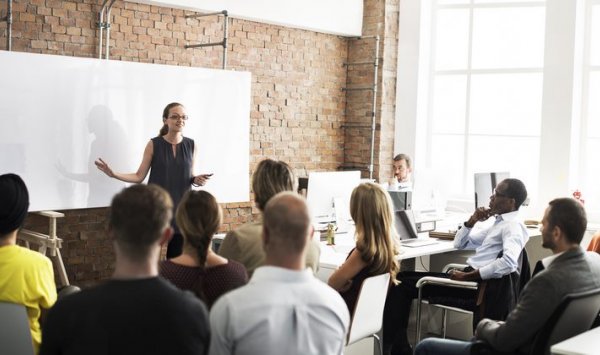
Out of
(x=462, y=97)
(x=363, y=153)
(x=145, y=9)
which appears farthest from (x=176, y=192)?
(x=462, y=97)

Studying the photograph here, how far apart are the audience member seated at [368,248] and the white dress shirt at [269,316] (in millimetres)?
1744

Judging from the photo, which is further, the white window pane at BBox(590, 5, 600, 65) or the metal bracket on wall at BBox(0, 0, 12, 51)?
the white window pane at BBox(590, 5, 600, 65)

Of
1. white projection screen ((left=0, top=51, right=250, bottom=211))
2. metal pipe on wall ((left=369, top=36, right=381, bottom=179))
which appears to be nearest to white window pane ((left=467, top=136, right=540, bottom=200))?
metal pipe on wall ((left=369, top=36, right=381, bottom=179))

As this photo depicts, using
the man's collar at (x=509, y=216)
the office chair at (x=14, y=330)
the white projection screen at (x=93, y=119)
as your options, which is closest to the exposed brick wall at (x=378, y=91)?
the white projection screen at (x=93, y=119)

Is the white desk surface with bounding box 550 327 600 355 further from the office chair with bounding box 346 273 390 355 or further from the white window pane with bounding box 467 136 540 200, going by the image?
the white window pane with bounding box 467 136 540 200

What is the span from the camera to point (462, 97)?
9398 millimetres

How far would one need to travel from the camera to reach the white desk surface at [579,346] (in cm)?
309

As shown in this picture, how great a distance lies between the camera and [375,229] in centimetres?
412

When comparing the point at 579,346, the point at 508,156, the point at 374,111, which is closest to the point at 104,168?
the point at 374,111

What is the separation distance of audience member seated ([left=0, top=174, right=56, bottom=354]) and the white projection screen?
9.51ft

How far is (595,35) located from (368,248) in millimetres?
5433

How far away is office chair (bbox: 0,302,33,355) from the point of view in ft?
9.41

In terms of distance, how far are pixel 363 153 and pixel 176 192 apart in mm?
3798

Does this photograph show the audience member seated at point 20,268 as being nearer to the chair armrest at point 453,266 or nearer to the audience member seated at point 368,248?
the audience member seated at point 368,248
